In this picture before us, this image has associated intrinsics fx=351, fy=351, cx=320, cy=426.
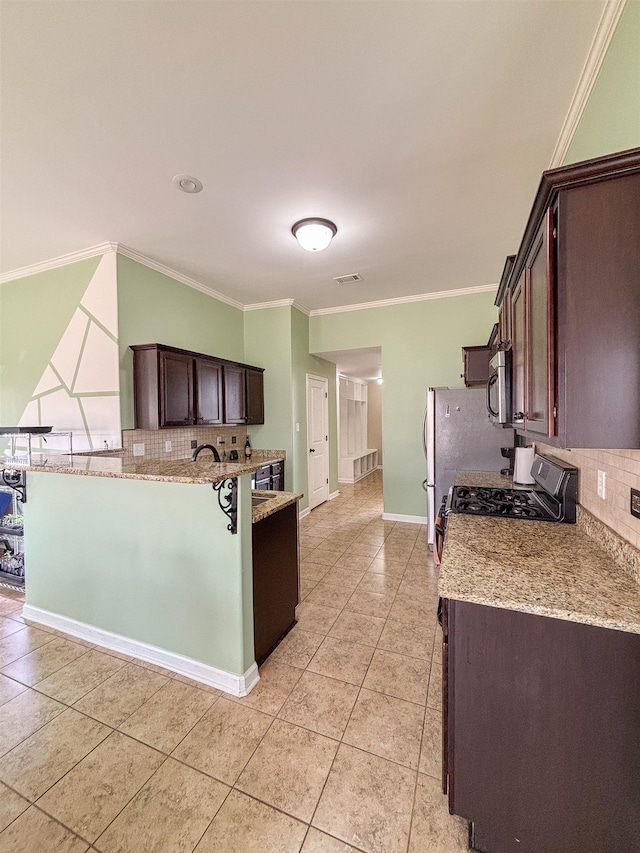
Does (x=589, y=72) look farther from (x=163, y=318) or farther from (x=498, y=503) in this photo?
(x=163, y=318)

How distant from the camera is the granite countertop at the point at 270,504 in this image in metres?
2.00

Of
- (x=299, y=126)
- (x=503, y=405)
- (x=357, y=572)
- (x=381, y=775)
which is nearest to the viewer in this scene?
(x=381, y=775)

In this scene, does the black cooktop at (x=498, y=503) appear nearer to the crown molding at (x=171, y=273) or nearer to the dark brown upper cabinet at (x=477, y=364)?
the dark brown upper cabinet at (x=477, y=364)

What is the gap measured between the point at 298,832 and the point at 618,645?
126cm

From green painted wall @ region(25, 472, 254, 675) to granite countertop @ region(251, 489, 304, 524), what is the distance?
6.1 inches

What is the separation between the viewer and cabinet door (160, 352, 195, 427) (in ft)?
11.2

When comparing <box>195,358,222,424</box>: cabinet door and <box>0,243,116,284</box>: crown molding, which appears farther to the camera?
<box>195,358,222,424</box>: cabinet door

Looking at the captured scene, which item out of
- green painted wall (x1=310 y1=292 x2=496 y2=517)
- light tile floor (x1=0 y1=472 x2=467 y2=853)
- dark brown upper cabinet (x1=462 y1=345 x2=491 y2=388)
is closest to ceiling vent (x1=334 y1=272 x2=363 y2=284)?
green painted wall (x1=310 y1=292 x2=496 y2=517)

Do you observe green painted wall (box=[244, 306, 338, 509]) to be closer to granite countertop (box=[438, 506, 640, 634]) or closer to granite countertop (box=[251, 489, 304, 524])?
granite countertop (box=[251, 489, 304, 524])

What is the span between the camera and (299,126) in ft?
6.30

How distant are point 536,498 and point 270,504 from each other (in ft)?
5.41

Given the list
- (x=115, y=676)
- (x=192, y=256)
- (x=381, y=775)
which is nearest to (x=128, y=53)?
(x=192, y=256)

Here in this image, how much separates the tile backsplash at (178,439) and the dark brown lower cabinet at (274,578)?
6.51 feet

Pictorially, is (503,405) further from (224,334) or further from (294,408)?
(224,334)
